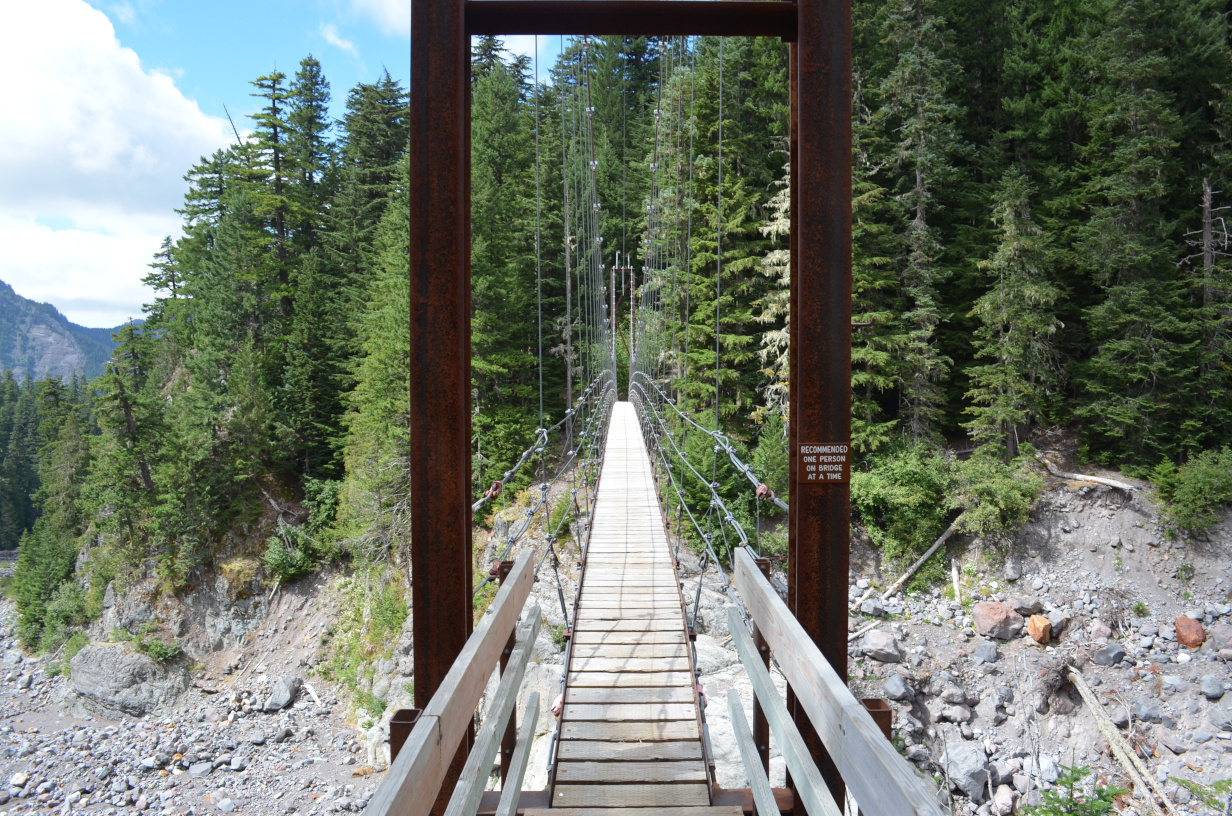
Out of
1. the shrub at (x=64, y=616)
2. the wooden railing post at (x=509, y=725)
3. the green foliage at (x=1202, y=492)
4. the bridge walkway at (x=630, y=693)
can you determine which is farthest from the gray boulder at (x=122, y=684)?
the green foliage at (x=1202, y=492)

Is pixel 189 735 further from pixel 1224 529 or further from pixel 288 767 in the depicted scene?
pixel 1224 529

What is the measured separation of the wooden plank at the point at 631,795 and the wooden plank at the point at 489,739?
0.54 m

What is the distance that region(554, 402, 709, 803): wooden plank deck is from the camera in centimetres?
228

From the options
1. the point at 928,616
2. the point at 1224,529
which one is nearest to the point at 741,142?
the point at 928,616

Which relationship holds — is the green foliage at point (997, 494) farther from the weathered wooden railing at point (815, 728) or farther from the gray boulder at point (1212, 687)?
the weathered wooden railing at point (815, 728)

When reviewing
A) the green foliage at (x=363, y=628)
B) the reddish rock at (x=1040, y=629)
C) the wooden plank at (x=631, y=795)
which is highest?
the wooden plank at (x=631, y=795)

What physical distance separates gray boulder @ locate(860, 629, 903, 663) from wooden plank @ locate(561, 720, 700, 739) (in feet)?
35.0

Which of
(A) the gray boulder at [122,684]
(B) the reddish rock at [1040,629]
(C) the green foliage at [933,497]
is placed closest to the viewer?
(B) the reddish rock at [1040,629]

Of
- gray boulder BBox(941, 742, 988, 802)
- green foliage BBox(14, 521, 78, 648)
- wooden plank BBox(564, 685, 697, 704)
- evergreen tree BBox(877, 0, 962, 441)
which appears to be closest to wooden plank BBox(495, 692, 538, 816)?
wooden plank BBox(564, 685, 697, 704)

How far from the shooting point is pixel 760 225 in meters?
15.1

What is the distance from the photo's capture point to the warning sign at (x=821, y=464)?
86.7 inches

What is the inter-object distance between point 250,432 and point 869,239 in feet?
67.5

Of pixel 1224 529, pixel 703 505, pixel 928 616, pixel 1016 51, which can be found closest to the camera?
pixel 1224 529

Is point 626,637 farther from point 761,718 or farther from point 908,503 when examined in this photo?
Answer: point 908,503
